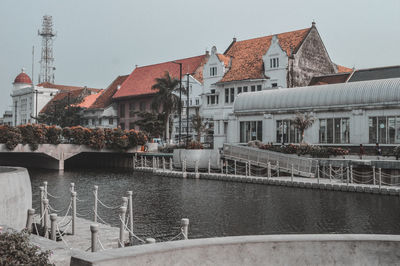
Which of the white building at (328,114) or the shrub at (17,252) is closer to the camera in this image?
the shrub at (17,252)

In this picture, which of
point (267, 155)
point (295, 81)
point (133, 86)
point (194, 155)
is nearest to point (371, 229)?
point (267, 155)

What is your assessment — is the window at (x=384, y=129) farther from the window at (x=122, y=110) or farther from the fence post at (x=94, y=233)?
the window at (x=122, y=110)

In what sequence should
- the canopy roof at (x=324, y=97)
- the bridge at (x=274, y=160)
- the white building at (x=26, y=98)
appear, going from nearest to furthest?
the bridge at (x=274, y=160), the canopy roof at (x=324, y=97), the white building at (x=26, y=98)

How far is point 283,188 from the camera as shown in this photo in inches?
1222

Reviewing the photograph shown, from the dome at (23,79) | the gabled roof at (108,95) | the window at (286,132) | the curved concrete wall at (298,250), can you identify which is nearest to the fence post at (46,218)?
the curved concrete wall at (298,250)

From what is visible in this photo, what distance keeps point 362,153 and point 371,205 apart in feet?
51.2

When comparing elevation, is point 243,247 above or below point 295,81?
below

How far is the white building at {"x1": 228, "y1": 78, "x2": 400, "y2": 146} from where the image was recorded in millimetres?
38438

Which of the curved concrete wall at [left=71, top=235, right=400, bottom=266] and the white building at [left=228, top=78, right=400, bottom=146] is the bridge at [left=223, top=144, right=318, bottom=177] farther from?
the curved concrete wall at [left=71, top=235, right=400, bottom=266]

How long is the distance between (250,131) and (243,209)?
89.4 feet

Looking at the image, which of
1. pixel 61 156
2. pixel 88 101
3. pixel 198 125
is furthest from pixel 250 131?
pixel 88 101

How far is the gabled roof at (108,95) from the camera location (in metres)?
87.0

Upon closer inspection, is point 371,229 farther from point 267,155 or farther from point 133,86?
point 133,86

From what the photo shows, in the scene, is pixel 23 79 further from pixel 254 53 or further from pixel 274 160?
pixel 274 160
